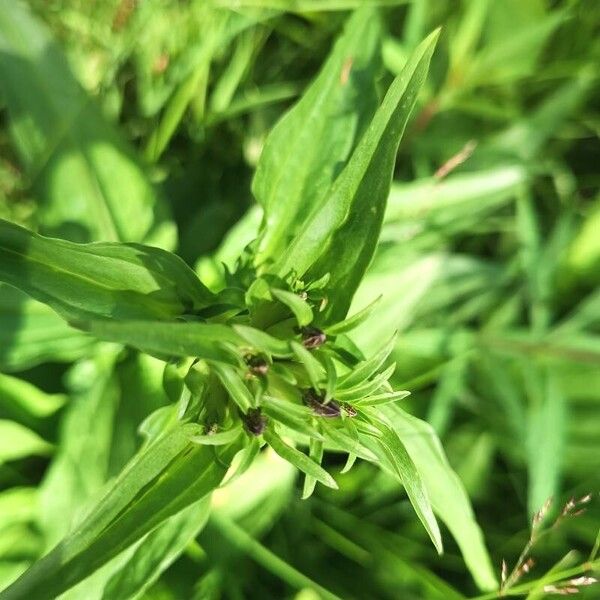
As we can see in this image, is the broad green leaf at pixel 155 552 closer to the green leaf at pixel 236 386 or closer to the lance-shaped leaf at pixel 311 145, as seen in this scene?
the green leaf at pixel 236 386

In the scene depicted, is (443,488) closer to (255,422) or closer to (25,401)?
(255,422)

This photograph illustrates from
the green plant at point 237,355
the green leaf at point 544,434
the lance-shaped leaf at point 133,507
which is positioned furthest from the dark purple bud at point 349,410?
the green leaf at point 544,434

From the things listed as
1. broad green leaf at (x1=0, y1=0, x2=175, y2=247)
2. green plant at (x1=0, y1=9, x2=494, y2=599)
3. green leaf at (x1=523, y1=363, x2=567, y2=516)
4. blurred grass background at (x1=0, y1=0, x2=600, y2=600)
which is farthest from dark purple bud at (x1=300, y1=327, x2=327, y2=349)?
green leaf at (x1=523, y1=363, x2=567, y2=516)

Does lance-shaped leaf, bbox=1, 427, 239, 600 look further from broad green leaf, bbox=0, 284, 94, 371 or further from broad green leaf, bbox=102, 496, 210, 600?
broad green leaf, bbox=0, 284, 94, 371

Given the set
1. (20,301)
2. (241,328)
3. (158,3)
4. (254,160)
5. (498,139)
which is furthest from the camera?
(498,139)

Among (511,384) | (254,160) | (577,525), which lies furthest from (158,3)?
(577,525)

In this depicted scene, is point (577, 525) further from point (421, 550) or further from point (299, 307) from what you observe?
point (299, 307)
